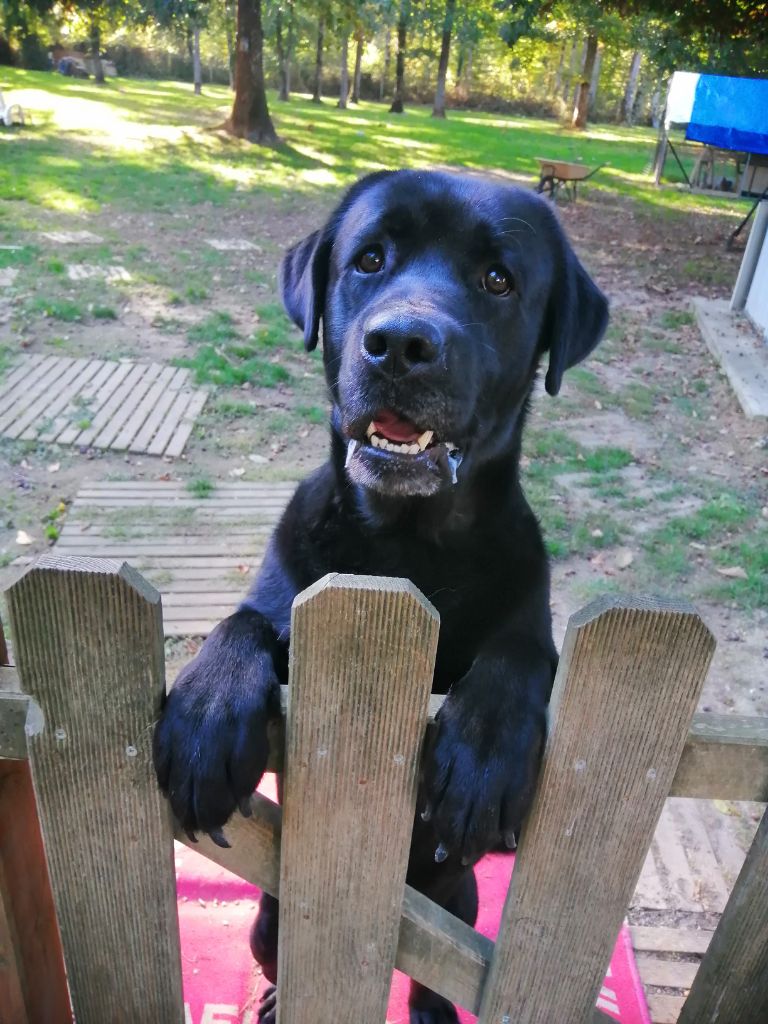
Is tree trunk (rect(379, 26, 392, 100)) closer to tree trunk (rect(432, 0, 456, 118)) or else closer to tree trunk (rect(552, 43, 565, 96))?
tree trunk (rect(432, 0, 456, 118))

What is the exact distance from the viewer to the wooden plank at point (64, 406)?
5500 mm

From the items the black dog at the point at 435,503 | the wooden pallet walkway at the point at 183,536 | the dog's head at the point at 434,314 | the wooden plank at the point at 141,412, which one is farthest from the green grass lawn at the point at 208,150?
the black dog at the point at 435,503

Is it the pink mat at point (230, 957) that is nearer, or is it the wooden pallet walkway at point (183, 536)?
the pink mat at point (230, 957)

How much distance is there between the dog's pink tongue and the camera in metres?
2.01

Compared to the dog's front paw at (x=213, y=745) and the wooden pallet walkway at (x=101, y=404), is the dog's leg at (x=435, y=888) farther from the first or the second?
the wooden pallet walkway at (x=101, y=404)

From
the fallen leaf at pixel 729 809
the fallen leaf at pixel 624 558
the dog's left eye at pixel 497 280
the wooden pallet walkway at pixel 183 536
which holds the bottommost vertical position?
the wooden pallet walkway at pixel 183 536

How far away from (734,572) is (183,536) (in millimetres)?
3110

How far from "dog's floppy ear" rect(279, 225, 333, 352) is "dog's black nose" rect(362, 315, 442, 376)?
0.80m

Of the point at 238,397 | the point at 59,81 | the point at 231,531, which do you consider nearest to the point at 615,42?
the point at 59,81

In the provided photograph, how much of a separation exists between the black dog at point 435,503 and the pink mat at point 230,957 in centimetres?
14

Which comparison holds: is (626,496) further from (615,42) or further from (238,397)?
(615,42)

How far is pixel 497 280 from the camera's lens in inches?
91.7

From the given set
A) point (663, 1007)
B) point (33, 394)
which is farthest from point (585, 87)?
point (663, 1007)

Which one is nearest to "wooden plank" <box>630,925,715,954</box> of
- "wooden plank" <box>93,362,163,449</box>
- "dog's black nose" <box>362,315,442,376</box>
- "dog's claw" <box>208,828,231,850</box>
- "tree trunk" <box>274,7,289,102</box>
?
"dog's claw" <box>208,828,231,850</box>
